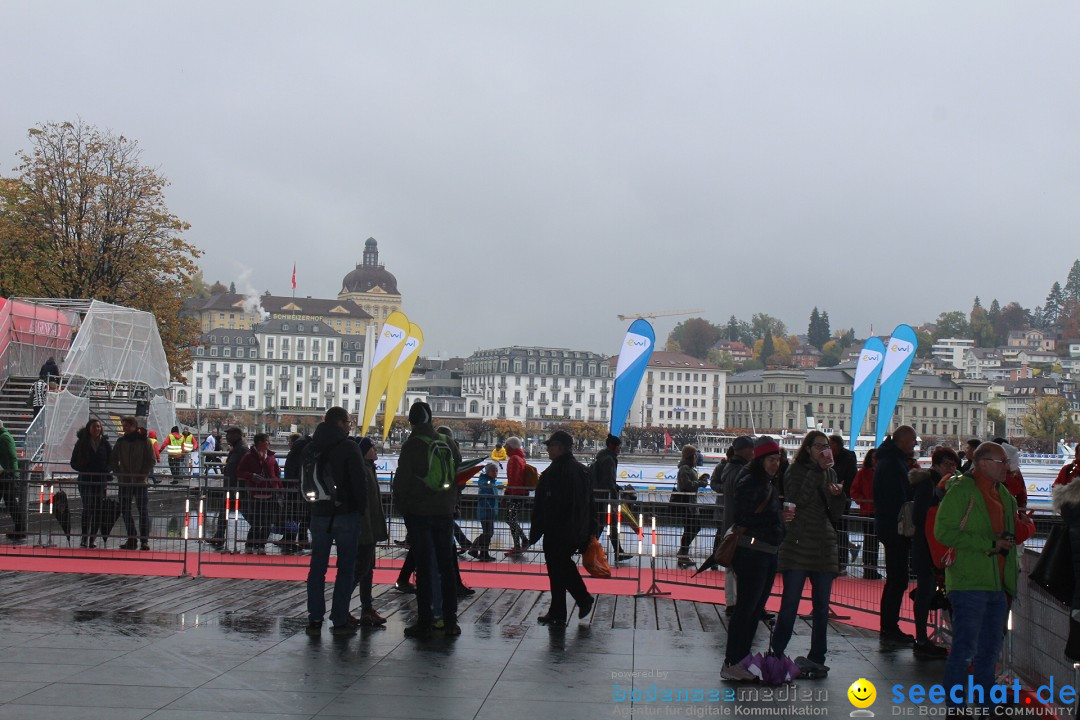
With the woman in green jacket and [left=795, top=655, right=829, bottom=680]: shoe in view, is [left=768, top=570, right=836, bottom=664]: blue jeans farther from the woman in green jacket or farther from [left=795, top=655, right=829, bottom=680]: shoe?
[left=795, top=655, right=829, bottom=680]: shoe

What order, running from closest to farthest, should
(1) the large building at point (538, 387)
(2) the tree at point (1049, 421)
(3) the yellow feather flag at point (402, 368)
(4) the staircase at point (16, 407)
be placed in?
(4) the staircase at point (16, 407) < (3) the yellow feather flag at point (402, 368) < (2) the tree at point (1049, 421) < (1) the large building at point (538, 387)

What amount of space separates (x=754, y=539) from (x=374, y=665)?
9.11ft

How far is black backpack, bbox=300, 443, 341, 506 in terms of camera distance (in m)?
9.72

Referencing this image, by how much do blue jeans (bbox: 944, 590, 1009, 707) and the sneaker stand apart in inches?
183

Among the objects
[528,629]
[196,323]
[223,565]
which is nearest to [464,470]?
[528,629]

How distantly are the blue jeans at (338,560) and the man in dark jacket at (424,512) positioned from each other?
0.43m

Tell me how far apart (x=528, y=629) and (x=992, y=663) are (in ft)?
13.9

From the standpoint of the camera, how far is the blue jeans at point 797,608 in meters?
8.49

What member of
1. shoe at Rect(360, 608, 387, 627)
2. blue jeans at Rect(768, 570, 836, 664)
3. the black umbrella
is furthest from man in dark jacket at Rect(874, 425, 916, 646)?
the black umbrella

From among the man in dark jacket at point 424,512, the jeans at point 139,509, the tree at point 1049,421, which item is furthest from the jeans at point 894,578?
the tree at point 1049,421

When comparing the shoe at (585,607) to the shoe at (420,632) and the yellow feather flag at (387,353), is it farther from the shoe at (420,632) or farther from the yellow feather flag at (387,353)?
the yellow feather flag at (387,353)

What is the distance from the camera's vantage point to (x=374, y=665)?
866 centimetres

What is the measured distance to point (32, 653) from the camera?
8.74 metres

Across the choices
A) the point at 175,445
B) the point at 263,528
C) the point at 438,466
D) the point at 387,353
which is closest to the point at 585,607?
the point at 438,466
